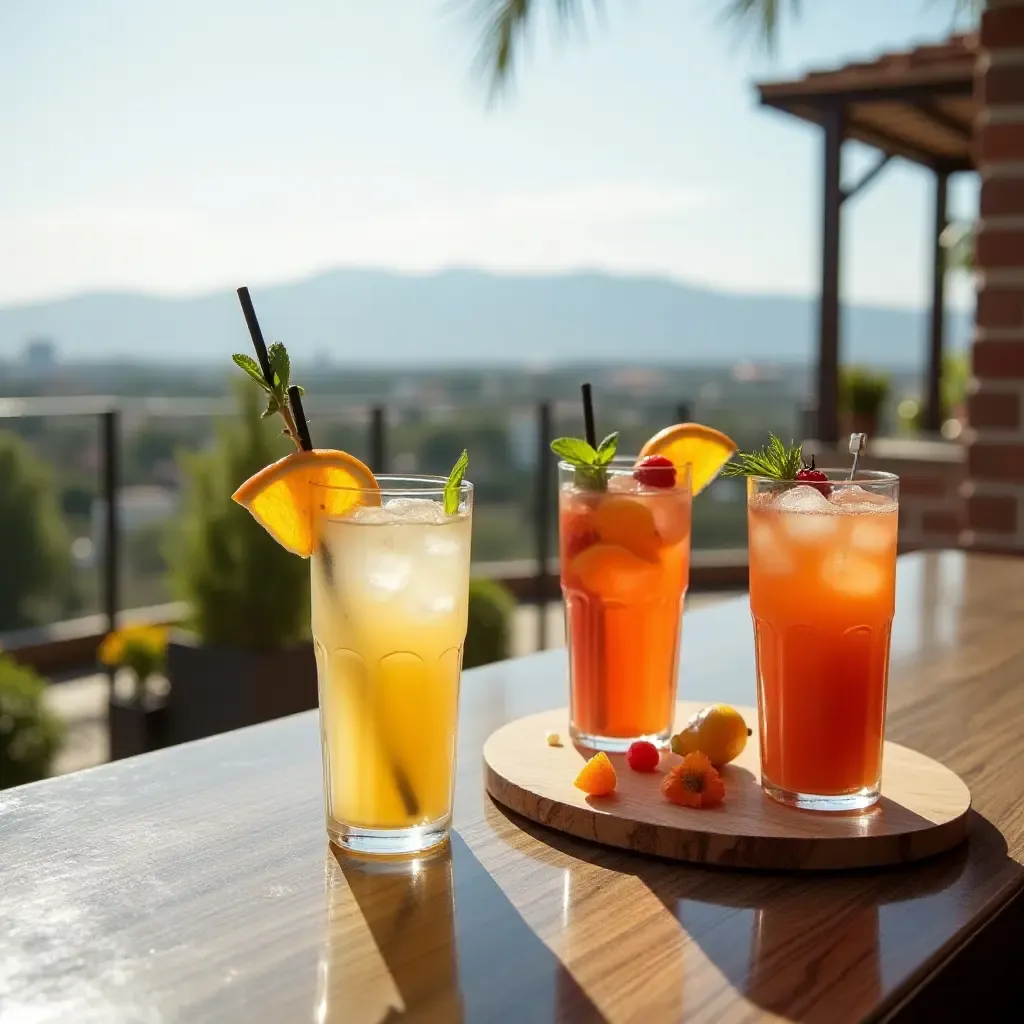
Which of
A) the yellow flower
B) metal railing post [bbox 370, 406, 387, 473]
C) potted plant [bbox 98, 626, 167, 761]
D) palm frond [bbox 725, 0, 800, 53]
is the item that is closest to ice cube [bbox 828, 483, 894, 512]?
potted plant [bbox 98, 626, 167, 761]

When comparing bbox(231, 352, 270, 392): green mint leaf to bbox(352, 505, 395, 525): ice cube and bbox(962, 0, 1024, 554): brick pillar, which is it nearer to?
bbox(352, 505, 395, 525): ice cube

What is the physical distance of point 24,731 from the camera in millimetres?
3723

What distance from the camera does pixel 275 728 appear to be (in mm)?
1248

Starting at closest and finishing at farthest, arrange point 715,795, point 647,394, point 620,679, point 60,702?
point 715,795
point 620,679
point 60,702
point 647,394

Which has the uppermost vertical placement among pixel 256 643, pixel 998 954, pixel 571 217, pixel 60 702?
pixel 571 217

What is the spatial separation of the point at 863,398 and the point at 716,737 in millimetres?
7039

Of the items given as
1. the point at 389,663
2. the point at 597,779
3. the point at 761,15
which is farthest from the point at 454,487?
the point at 761,15

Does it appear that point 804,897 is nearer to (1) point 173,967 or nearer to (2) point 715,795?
(2) point 715,795

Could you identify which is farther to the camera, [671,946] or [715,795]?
[715,795]

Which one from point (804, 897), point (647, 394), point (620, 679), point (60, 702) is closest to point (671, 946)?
point (804, 897)

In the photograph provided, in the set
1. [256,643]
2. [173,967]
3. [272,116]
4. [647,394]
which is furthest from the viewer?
[272,116]

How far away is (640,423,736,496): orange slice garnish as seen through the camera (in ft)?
4.07

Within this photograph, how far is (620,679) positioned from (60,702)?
189 inches

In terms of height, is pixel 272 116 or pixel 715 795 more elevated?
pixel 272 116
